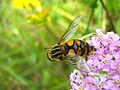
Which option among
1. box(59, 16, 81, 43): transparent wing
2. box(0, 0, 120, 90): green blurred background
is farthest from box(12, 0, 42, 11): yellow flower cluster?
box(59, 16, 81, 43): transparent wing

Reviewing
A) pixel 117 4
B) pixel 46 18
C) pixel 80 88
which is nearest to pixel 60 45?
pixel 80 88

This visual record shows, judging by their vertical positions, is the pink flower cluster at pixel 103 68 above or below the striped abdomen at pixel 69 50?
below

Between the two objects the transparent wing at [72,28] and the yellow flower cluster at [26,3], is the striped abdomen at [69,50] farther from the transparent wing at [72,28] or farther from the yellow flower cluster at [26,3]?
the yellow flower cluster at [26,3]

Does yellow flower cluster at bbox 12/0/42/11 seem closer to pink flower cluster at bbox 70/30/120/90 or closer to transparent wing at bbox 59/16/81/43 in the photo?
transparent wing at bbox 59/16/81/43

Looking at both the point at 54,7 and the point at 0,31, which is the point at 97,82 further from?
the point at 0,31

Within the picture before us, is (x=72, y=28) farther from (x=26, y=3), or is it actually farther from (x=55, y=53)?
(x=26, y=3)

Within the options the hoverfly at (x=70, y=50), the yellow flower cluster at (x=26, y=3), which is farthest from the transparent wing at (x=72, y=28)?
the yellow flower cluster at (x=26, y=3)
